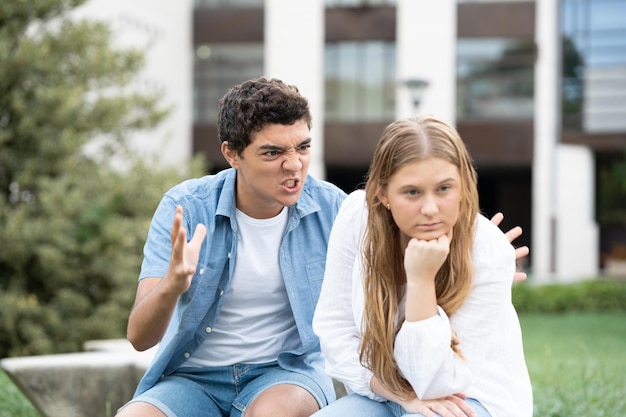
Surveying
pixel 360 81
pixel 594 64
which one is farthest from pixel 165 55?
pixel 594 64

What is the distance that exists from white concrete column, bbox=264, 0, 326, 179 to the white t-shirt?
20.8 metres

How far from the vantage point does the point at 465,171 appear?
8.66ft

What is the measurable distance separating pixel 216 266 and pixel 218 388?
44cm

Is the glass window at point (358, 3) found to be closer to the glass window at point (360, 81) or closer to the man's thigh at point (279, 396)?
the glass window at point (360, 81)

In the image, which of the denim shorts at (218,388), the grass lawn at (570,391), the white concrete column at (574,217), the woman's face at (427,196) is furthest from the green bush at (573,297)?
the woman's face at (427,196)

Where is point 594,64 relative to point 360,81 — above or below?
above

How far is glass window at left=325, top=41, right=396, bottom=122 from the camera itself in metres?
24.0

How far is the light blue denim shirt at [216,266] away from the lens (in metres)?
3.16

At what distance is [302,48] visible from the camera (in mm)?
24266

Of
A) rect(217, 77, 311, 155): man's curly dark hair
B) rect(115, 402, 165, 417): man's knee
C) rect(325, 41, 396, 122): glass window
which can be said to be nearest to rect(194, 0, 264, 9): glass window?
rect(325, 41, 396, 122): glass window

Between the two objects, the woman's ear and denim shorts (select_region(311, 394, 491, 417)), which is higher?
the woman's ear

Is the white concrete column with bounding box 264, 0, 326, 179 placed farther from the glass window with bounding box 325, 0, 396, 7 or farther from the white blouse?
the white blouse

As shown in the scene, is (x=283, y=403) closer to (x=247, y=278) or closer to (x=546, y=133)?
(x=247, y=278)

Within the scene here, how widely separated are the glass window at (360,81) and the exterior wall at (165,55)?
12.9ft
